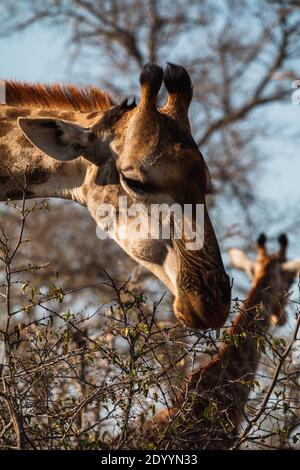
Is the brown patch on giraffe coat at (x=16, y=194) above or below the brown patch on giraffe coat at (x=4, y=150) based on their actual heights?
below

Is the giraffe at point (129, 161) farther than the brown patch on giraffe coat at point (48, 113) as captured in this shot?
No

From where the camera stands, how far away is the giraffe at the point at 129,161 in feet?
25.8

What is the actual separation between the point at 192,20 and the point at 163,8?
0.69 m

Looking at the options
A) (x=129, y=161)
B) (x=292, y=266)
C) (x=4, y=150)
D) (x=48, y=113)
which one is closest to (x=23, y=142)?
(x=4, y=150)

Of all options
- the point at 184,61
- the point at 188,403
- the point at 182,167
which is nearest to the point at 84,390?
the point at 188,403

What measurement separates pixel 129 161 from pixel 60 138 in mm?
501

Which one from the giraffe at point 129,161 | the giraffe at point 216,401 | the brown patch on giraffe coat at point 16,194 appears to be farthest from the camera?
the brown patch on giraffe coat at point 16,194

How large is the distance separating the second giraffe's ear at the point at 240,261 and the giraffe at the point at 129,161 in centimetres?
735

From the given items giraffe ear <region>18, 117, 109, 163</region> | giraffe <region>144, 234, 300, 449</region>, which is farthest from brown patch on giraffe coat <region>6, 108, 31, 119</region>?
giraffe <region>144, 234, 300, 449</region>

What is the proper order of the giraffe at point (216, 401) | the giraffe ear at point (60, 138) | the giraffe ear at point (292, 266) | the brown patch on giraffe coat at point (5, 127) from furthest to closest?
1. the giraffe ear at point (292, 266)
2. the brown patch on giraffe coat at point (5, 127)
3. the giraffe ear at point (60, 138)
4. the giraffe at point (216, 401)

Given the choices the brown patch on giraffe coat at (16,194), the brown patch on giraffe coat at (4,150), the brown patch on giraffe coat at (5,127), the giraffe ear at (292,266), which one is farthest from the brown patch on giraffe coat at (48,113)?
the giraffe ear at (292,266)

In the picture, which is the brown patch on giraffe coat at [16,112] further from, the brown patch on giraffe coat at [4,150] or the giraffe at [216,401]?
the giraffe at [216,401]

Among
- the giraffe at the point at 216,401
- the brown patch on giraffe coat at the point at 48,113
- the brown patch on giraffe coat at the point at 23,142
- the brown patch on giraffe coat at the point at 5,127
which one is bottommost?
A: the giraffe at the point at 216,401
